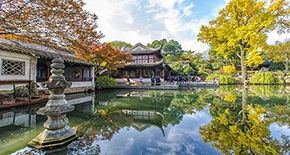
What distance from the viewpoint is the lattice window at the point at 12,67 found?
7814 mm

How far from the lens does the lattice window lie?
25.6ft

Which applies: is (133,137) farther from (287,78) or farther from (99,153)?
(287,78)

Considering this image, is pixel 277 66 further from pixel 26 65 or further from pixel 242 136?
pixel 26 65

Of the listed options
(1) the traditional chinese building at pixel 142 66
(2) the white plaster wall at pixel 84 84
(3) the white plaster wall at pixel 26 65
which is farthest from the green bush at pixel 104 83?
(3) the white plaster wall at pixel 26 65

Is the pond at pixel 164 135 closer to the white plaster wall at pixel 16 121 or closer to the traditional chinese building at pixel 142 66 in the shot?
the white plaster wall at pixel 16 121

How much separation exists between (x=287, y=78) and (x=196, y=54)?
1998 cm

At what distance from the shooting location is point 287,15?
15.7 m

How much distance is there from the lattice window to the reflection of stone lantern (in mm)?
8070

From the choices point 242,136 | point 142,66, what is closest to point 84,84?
point 142,66

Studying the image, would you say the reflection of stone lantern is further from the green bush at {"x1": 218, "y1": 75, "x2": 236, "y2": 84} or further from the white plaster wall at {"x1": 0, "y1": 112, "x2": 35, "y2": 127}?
the green bush at {"x1": 218, "y1": 75, "x2": 236, "y2": 84}

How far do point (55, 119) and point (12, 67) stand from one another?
8.87 meters

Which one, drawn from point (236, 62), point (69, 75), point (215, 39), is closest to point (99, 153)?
point (69, 75)

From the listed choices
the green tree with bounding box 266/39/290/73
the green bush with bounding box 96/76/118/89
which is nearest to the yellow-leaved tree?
the green tree with bounding box 266/39/290/73

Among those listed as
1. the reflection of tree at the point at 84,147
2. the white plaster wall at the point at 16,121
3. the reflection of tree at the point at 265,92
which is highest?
the reflection of tree at the point at 265,92
